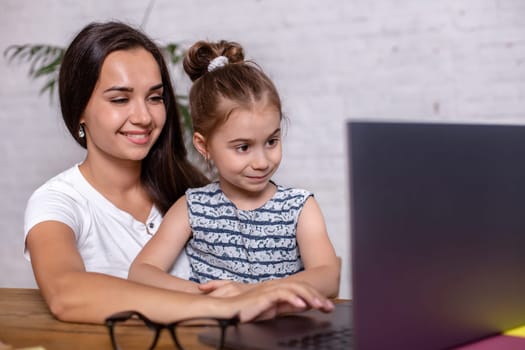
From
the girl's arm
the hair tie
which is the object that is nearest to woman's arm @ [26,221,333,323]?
the girl's arm

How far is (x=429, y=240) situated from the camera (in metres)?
0.76

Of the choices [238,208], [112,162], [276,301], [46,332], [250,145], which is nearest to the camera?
[276,301]

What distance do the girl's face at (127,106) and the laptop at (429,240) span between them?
31.7 inches

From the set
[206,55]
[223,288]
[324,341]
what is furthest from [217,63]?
[324,341]

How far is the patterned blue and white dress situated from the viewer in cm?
151

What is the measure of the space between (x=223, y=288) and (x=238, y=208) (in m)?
0.38

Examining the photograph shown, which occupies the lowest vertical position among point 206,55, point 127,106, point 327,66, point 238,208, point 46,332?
point 46,332

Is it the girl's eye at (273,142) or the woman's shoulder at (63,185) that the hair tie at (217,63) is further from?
the woman's shoulder at (63,185)

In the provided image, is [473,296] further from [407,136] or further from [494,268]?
[407,136]

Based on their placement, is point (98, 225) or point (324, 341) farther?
point (98, 225)

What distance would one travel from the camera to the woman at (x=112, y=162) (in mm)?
1577

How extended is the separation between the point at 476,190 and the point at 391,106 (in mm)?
2369

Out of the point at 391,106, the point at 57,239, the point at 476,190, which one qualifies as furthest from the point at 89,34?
the point at 391,106

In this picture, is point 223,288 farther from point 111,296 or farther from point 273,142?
point 273,142
